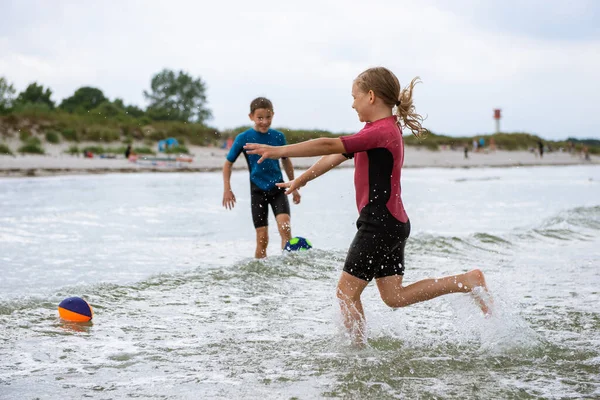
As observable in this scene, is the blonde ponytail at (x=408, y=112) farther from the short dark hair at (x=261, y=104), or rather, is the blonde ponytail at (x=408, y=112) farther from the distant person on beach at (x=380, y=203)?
the short dark hair at (x=261, y=104)

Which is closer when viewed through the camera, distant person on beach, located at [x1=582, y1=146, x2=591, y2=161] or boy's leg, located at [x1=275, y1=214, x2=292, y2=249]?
boy's leg, located at [x1=275, y1=214, x2=292, y2=249]

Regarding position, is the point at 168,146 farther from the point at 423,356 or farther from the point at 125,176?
the point at 423,356

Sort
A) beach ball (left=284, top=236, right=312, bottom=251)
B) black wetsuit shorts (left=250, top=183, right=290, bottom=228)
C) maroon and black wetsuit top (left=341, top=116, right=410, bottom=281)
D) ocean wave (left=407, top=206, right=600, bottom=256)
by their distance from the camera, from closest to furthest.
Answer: maroon and black wetsuit top (left=341, top=116, right=410, bottom=281), black wetsuit shorts (left=250, top=183, right=290, bottom=228), beach ball (left=284, top=236, right=312, bottom=251), ocean wave (left=407, top=206, right=600, bottom=256)

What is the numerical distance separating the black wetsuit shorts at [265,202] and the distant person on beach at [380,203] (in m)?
3.42

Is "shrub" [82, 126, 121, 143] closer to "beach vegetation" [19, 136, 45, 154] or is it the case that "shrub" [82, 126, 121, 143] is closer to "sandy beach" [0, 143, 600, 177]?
"sandy beach" [0, 143, 600, 177]

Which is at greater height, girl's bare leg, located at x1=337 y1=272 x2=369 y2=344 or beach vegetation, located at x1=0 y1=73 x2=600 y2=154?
beach vegetation, located at x1=0 y1=73 x2=600 y2=154

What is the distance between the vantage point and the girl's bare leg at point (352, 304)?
4.29 meters

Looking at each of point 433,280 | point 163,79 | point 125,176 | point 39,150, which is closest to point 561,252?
point 433,280

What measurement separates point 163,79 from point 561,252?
3012 inches

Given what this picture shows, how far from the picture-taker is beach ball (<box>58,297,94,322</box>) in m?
5.21

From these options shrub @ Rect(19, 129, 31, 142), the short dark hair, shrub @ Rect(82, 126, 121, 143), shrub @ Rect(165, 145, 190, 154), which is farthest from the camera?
shrub @ Rect(165, 145, 190, 154)

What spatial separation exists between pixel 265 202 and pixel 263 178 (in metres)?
0.28

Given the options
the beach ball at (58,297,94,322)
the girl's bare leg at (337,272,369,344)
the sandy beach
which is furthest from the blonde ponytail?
the sandy beach

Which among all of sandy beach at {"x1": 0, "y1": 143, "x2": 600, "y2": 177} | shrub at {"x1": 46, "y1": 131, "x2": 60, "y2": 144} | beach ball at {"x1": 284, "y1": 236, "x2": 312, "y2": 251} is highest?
shrub at {"x1": 46, "y1": 131, "x2": 60, "y2": 144}
